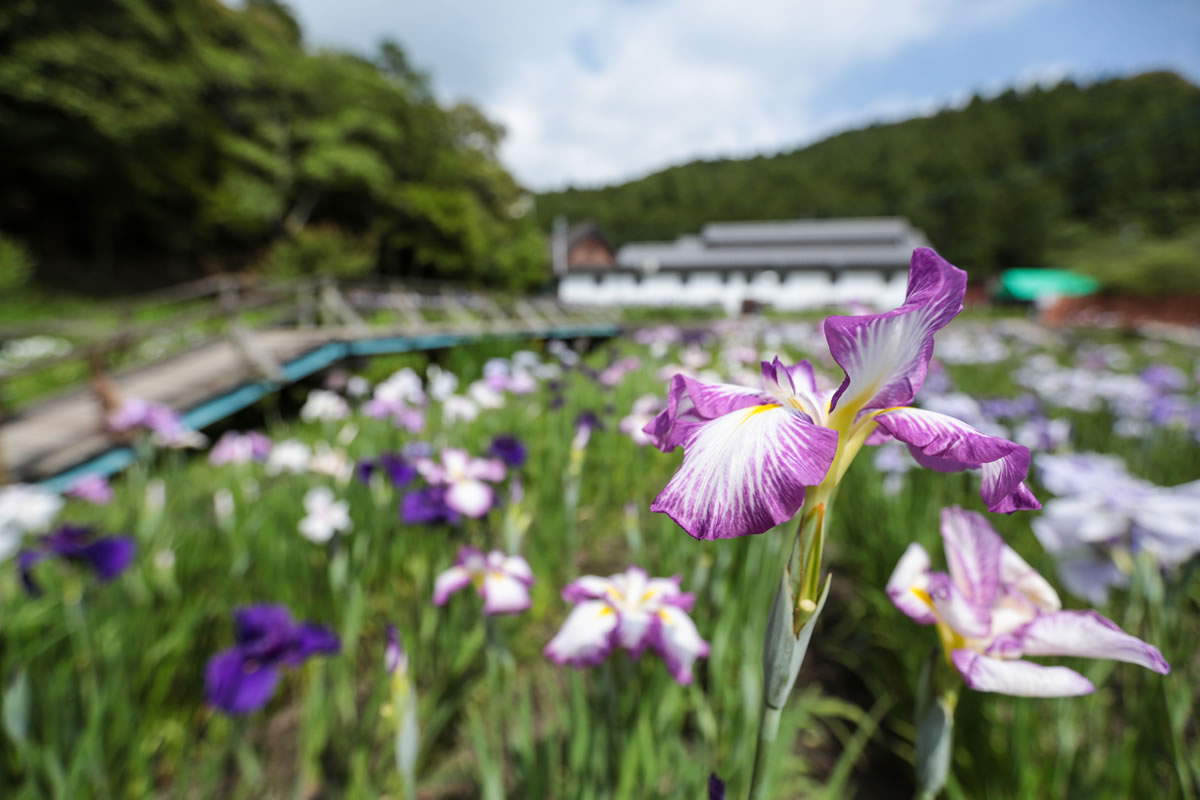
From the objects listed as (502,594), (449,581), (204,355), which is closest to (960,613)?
(502,594)

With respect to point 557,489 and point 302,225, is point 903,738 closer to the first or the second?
point 557,489

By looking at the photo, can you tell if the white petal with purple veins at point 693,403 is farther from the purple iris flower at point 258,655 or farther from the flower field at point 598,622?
the purple iris flower at point 258,655

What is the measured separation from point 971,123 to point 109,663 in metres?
81.2

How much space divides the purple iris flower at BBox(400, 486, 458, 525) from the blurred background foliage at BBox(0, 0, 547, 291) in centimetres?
1539

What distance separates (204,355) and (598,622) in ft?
26.8

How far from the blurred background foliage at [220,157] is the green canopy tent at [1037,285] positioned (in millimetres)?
34748

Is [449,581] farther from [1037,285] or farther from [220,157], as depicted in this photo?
[1037,285]

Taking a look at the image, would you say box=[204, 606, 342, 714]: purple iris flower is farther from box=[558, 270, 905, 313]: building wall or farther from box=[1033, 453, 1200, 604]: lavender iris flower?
box=[558, 270, 905, 313]: building wall

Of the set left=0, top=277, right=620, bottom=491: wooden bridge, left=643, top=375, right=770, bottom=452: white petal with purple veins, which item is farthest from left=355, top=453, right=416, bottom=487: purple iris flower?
left=0, top=277, right=620, bottom=491: wooden bridge

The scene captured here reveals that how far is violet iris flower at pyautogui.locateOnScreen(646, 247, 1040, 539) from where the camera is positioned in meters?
0.45

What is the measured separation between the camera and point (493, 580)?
3.84ft

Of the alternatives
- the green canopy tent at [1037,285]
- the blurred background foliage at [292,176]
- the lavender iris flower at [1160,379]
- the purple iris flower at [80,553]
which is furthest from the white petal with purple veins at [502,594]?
the green canopy tent at [1037,285]

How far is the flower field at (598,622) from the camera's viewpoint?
635 millimetres

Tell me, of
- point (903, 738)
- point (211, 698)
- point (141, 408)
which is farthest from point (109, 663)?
point (903, 738)
